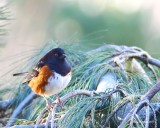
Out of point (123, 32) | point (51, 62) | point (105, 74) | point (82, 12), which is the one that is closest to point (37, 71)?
point (51, 62)

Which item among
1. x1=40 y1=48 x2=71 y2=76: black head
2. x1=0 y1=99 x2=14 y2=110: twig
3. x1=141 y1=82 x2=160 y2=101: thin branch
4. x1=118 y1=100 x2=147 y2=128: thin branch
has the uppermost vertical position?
x1=141 y1=82 x2=160 y2=101: thin branch

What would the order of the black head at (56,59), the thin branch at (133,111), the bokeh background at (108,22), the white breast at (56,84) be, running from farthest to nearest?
the bokeh background at (108,22) < the black head at (56,59) < the white breast at (56,84) < the thin branch at (133,111)

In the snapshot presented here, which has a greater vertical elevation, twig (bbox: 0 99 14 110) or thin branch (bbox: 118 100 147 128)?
thin branch (bbox: 118 100 147 128)

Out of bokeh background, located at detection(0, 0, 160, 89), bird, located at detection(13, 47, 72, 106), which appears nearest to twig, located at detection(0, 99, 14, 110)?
bird, located at detection(13, 47, 72, 106)

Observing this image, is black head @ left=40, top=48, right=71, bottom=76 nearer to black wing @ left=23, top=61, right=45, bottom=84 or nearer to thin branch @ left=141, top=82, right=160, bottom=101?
black wing @ left=23, top=61, right=45, bottom=84

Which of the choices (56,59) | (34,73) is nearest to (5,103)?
(34,73)

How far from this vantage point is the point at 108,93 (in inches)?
76.6

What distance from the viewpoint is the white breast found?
2.37 metres

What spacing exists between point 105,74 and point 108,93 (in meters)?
0.41

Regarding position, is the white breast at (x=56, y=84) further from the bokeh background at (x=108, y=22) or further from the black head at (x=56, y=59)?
the bokeh background at (x=108, y=22)

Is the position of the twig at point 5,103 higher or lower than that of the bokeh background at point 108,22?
higher

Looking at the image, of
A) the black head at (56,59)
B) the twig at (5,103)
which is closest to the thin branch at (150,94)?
the black head at (56,59)

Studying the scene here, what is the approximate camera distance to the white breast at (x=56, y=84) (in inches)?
93.2

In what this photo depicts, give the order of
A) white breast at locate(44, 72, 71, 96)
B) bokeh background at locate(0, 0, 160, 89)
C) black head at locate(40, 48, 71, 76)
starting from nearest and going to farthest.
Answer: white breast at locate(44, 72, 71, 96) → black head at locate(40, 48, 71, 76) → bokeh background at locate(0, 0, 160, 89)
